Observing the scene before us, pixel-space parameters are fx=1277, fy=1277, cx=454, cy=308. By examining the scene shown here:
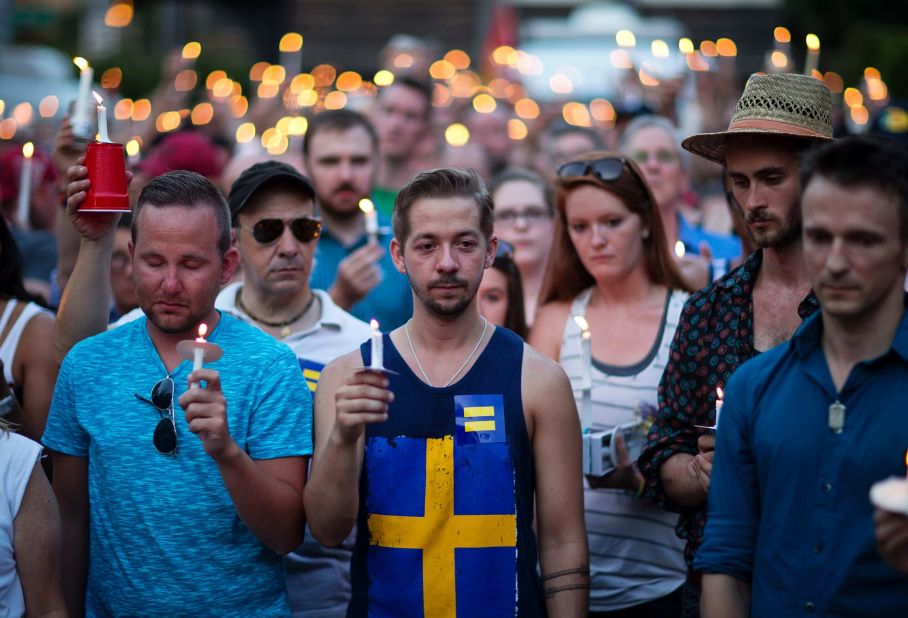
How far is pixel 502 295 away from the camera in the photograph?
5629mm

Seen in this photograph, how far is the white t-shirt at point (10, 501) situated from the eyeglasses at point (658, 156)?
4303 mm

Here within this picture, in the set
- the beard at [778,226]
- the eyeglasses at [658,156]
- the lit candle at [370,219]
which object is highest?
the eyeglasses at [658,156]

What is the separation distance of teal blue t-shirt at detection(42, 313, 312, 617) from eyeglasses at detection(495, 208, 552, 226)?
288cm

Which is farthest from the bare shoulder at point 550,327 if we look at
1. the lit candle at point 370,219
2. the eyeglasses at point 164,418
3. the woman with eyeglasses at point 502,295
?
the eyeglasses at point 164,418

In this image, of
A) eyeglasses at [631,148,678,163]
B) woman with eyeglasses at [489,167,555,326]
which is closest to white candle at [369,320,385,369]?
woman with eyeglasses at [489,167,555,326]

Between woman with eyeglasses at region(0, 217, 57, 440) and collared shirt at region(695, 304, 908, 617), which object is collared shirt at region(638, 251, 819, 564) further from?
woman with eyeglasses at region(0, 217, 57, 440)

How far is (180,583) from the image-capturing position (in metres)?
3.60

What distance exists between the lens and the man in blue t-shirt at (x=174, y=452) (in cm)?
361

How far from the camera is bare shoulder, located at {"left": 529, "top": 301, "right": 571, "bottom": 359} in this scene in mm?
4898

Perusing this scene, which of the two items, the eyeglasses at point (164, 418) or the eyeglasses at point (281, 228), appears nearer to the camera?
the eyeglasses at point (164, 418)

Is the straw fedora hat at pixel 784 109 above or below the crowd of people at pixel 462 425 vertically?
above

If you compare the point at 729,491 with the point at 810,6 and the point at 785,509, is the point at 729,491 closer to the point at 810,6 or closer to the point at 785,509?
the point at 785,509

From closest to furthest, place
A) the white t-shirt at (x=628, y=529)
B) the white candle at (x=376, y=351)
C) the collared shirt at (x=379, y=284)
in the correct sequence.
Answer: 1. the white candle at (x=376, y=351)
2. the white t-shirt at (x=628, y=529)
3. the collared shirt at (x=379, y=284)

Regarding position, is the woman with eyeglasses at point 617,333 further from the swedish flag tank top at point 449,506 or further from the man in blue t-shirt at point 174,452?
the man in blue t-shirt at point 174,452
